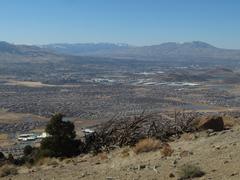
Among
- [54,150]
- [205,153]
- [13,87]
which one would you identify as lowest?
[13,87]

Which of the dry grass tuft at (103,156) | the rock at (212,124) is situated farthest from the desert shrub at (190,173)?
the rock at (212,124)

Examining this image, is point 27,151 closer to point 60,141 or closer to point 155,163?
point 60,141

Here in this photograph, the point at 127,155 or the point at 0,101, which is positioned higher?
the point at 127,155

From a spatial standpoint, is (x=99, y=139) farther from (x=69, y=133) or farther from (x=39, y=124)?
(x=39, y=124)

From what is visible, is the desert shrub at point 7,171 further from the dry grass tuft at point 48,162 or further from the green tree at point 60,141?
the green tree at point 60,141

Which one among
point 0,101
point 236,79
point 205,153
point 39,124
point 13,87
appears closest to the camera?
point 205,153

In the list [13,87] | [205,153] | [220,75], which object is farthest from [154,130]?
[220,75]

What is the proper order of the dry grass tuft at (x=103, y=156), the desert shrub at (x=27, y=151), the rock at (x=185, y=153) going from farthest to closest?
1. the desert shrub at (x=27, y=151)
2. the dry grass tuft at (x=103, y=156)
3. the rock at (x=185, y=153)

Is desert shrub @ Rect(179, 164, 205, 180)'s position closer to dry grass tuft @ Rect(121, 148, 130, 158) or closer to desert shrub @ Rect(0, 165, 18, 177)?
dry grass tuft @ Rect(121, 148, 130, 158)
